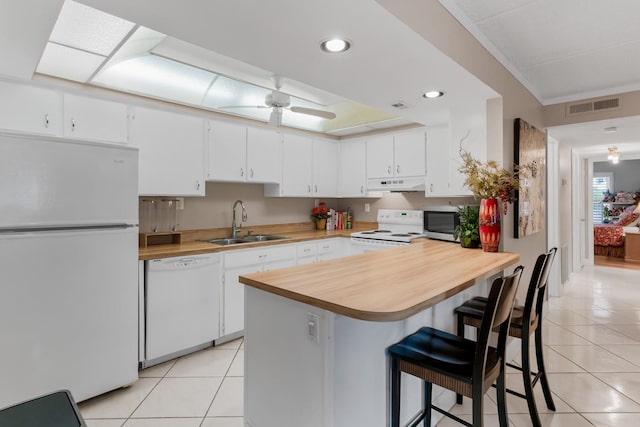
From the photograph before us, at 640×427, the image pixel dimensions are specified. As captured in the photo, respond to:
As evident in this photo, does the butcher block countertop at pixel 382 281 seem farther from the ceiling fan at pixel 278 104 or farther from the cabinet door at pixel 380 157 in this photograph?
the cabinet door at pixel 380 157

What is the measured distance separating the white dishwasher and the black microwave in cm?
216

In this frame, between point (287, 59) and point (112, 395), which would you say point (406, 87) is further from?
point (112, 395)

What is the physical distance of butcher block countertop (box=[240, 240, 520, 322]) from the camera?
53.4 inches

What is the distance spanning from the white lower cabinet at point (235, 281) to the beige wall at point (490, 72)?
2262 mm

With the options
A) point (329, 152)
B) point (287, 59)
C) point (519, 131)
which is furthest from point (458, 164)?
point (329, 152)

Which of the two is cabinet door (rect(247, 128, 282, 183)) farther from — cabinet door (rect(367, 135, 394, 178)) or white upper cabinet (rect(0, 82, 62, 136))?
white upper cabinet (rect(0, 82, 62, 136))

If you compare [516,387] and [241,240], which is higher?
[241,240]

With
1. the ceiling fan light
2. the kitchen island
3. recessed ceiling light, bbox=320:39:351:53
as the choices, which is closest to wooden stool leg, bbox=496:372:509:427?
the kitchen island

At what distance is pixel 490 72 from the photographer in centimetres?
253

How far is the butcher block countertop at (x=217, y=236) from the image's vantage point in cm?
289

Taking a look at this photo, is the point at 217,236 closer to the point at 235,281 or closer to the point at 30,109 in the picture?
the point at 235,281

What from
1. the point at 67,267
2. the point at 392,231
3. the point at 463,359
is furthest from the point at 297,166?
the point at 463,359

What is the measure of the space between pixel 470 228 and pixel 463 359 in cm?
160

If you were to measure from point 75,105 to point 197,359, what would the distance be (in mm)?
2298
